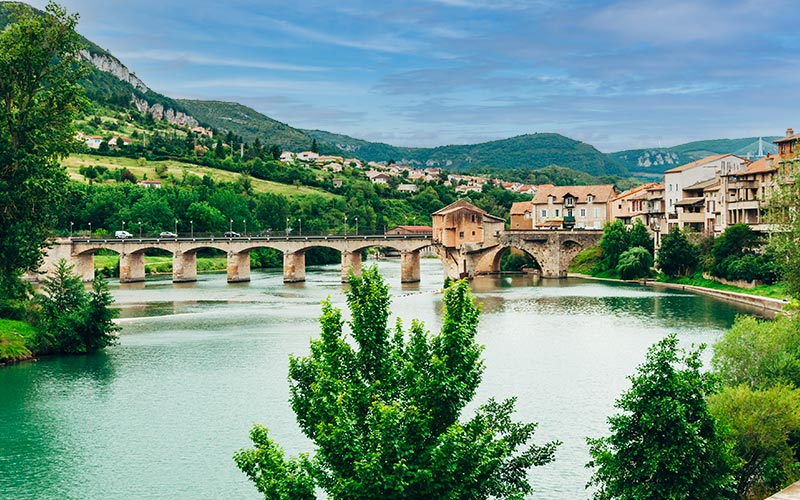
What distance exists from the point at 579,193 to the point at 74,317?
65.5 m

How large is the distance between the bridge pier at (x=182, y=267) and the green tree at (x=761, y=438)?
69.9 metres

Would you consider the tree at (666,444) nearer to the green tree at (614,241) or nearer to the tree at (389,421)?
the tree at (389,421)

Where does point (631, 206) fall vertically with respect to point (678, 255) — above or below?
above

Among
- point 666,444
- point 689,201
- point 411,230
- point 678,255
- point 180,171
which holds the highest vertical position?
point 180,171

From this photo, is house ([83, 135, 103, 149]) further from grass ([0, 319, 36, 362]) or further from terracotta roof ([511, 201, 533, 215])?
grass ([0, 319, 36, 362])

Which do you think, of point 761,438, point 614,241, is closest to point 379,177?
point 614,241

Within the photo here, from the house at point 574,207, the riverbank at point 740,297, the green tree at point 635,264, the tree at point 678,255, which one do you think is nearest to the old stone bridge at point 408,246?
the green tree at point 635,264

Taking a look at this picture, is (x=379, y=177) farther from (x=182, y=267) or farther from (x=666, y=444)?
(x=666, y=444)

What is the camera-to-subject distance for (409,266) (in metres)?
78.7

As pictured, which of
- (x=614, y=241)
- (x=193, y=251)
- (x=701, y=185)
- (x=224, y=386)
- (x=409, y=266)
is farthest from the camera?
(x=193, y=251)

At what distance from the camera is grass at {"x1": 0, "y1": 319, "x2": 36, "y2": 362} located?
3741 cm

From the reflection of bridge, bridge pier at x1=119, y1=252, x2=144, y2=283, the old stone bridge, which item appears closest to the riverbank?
the old stone bridge

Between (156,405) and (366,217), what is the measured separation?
9448cm

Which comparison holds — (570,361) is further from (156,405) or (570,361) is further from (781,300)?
(781,300)
